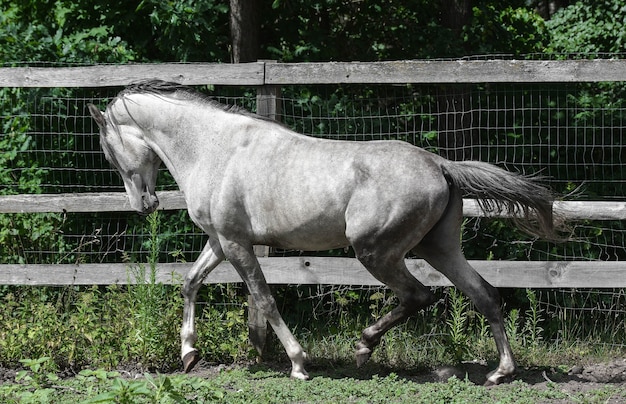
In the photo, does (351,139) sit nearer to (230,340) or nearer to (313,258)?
(313,258)

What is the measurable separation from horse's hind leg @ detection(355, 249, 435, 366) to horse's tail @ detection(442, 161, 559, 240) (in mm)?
678

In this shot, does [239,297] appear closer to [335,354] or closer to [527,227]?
[335,354]

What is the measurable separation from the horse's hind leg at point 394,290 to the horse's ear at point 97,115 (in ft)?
7.31

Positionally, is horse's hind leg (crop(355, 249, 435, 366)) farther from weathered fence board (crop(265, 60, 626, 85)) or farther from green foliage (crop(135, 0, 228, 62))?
green foliage (crop(135, 0, 228, 62))

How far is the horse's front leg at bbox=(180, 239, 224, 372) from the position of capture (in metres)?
Answer: 6.75

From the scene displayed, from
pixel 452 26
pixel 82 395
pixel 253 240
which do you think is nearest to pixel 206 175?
pixel 253 240

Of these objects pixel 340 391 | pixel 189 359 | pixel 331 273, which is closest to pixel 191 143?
pixel 331 273

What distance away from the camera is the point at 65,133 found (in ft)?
25.3

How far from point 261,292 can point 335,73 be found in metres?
1.81

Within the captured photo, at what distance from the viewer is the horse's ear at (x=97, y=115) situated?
6727 mm

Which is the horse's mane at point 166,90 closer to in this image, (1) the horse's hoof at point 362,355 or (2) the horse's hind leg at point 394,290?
(2) the horse's hind leg at point 394,290

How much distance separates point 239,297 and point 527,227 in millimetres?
2572

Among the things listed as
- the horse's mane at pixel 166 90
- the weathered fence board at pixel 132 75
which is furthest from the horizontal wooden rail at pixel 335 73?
the horse's mane at pixel 166 90

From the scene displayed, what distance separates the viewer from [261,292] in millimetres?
6465
